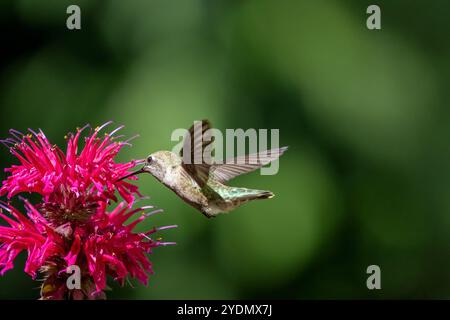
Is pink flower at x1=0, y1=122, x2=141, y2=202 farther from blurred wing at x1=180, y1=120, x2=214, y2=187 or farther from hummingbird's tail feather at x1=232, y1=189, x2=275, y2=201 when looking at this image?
hummingbird's tail feather at x1=232, y1=189, x2=275, y2=201

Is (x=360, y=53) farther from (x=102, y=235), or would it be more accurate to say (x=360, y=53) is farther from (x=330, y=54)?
(x=102, y=235)

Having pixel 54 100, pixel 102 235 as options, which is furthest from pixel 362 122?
pixel 102 235

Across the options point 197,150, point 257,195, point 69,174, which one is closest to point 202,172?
point 197,150

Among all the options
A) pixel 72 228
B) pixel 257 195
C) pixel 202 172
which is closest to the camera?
pixel 72 228

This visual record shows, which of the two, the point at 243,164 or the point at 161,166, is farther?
the point at 243,164

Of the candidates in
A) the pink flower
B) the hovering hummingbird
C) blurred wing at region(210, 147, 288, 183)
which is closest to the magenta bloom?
the pink flower

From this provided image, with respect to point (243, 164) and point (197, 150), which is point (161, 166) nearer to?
point (197, 150)

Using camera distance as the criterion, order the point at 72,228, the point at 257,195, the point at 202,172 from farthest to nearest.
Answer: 1. the point at 257,195
2. the point at 202,172
3. the point at 72,228
